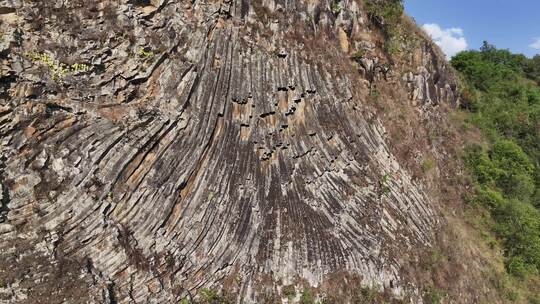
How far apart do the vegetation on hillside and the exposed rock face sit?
5869 mm

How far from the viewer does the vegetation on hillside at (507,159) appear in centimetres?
1802

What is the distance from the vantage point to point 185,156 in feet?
33.3

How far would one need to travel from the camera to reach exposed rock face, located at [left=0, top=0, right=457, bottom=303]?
8.47 meters

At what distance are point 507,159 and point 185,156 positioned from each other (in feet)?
57.6

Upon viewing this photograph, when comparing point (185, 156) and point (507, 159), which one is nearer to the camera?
point (185, 156)

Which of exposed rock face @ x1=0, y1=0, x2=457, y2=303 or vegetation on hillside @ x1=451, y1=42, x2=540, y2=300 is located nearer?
exposed rock face @ x1=0, y1=0, x2=457, y2=303

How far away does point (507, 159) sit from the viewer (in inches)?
853

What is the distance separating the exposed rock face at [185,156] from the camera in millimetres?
8469

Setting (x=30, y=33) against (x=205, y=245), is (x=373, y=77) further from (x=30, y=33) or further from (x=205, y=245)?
(x=30, y=33)

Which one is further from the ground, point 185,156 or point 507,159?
point 185,156

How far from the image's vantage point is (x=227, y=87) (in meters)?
11.1

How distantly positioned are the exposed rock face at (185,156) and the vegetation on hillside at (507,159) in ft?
19.3

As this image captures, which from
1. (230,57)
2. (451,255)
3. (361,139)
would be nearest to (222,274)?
(230,57)

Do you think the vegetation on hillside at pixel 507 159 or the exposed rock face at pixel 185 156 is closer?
the exposed rock face at pixel 185 156
